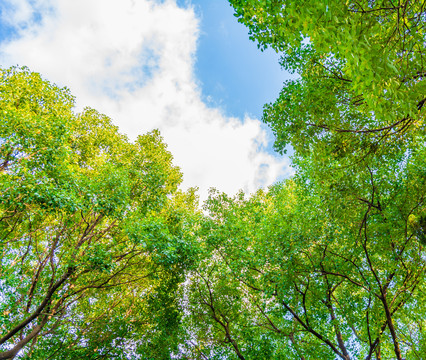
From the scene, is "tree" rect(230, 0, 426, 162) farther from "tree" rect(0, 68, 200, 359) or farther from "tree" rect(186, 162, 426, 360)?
"tree" rect(0, 68, 200, 359)

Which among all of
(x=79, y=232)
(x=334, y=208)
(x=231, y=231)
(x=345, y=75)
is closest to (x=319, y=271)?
(x=334, y=208)

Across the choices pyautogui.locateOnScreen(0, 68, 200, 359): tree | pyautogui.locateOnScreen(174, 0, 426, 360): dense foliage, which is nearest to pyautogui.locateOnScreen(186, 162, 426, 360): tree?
pyautogui.locateOnScreen(174, 0, 426, 360): dense foliage

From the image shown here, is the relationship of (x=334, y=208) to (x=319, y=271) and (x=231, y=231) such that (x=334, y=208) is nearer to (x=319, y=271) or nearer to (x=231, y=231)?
(x=319, y=271)

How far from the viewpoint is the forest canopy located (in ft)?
20.2

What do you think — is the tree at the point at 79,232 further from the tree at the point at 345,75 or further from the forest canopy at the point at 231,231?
the tree at the point at 345,75

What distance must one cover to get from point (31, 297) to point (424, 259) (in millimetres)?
14541

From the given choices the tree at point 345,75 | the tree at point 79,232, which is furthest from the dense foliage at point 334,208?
the tree at point 79,232

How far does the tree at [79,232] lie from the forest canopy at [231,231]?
0.07m

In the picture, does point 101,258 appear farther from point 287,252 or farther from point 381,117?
point 381,117

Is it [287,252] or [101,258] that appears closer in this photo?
[101,258]

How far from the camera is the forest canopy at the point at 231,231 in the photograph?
20.2 feet

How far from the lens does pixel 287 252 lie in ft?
25.9

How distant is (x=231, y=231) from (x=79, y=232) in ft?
22.9

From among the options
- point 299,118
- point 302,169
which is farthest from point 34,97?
point 302,169
